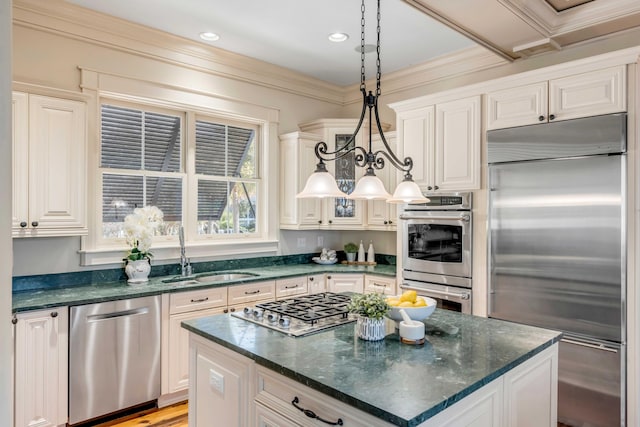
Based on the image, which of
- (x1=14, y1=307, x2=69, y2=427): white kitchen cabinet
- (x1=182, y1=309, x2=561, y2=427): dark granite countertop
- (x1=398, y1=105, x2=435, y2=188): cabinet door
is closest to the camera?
(x1=182, y1=309, x2=561, y2=427): dark granite countertop

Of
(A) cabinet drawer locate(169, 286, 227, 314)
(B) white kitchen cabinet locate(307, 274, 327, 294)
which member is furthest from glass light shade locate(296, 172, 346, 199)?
(B) white kitchen cabinet locate(307, 274, 327, 294)

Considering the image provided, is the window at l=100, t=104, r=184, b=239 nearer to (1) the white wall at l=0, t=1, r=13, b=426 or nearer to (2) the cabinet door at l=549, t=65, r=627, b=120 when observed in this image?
(1) the white wall at l=0, t=1, r=13, b=426

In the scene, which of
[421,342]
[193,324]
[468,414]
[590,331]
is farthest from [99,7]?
[590,331]

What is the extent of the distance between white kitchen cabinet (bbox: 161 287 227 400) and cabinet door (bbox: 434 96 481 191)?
222cm

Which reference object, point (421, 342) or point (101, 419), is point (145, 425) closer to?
point (101, 419)

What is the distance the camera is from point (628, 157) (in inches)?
101

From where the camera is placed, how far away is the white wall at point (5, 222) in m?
0.65

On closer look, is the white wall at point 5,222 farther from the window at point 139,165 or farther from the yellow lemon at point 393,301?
the window at point 139,165

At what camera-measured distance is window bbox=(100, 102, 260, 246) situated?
137 inches

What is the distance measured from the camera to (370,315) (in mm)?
1812

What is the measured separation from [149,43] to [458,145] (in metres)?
2.78

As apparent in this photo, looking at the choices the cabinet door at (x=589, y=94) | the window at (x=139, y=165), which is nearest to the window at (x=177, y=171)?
the window at (x=139, y=165)

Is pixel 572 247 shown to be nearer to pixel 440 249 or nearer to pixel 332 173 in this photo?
pixel 440 249

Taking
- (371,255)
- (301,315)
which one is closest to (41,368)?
(301,315)
